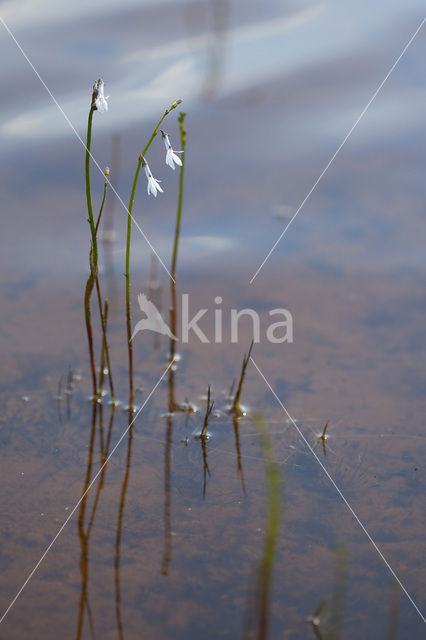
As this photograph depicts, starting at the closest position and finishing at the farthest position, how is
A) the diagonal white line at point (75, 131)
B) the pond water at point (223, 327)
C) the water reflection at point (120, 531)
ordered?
the water reflection at point (120, 531), the pond water at point (223, 327), the diagonal white line at point (75, 131)

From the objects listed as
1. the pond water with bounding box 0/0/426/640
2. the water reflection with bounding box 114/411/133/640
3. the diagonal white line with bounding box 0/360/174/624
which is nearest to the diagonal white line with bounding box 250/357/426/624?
the pond water with bounding box 0/0/426/640

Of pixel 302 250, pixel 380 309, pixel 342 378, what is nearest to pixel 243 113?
pixel 302 250

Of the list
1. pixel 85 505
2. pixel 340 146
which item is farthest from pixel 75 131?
pixel 85 505

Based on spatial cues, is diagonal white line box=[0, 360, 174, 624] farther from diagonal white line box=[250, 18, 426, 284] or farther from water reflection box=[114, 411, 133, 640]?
diagonal white line box=[250, 18, 426, 284]

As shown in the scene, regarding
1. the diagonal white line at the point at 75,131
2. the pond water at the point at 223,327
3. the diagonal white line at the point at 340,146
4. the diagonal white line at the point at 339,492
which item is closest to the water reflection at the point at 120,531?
the pond water at the point at 223,327

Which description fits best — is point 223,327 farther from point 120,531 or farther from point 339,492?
point 120,531

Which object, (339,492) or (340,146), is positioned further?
(340,146)

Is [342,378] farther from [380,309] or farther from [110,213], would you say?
[110,213]

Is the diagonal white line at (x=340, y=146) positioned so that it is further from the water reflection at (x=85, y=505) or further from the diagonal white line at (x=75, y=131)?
the water reflection at (x=85, y=505)
